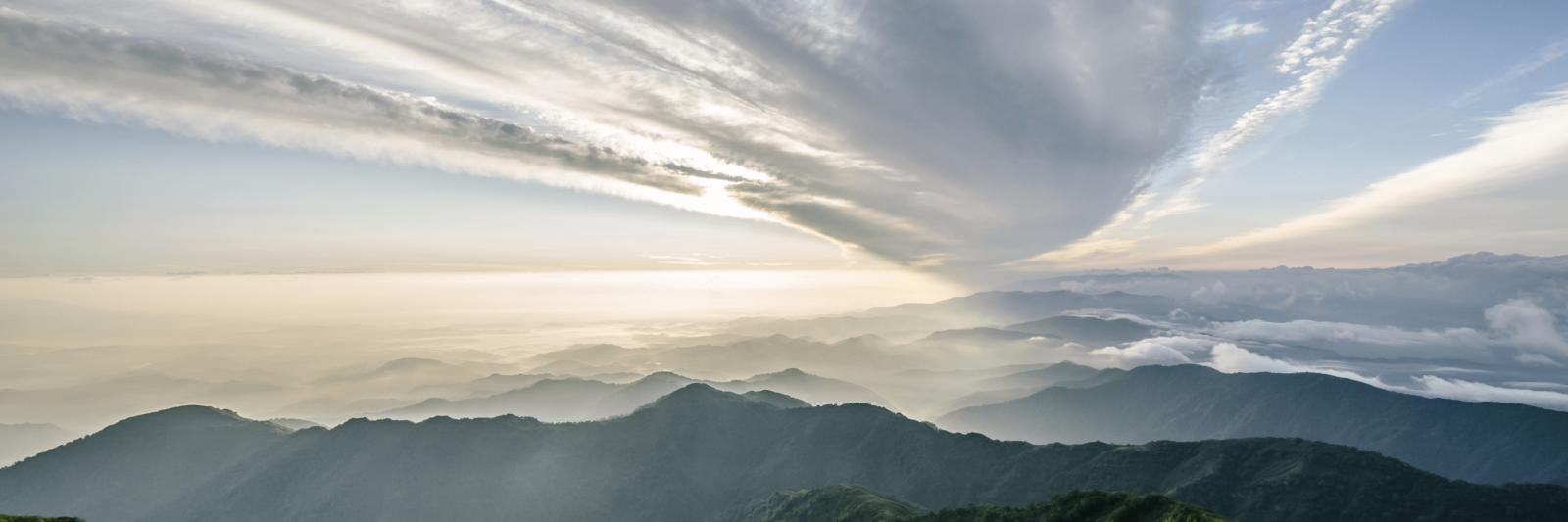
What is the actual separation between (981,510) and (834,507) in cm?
4643

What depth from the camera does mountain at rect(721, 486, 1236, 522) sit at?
90062 mm

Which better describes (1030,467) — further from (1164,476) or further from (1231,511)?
(1231,511)

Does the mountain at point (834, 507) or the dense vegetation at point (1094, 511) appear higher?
the dense vegetation at point (1094, 511)

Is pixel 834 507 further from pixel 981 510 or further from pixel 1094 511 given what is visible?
pixel 1094 511

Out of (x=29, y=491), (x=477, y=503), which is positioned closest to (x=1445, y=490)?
(x=477, y=503)

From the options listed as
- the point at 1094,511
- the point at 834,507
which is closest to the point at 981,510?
the point at 1094,511

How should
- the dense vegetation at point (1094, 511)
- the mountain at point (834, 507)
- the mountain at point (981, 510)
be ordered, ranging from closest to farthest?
the dense vegetation at point (1094, 511) < the mountain at point (981, 510) < the mountain at point (834, 507)

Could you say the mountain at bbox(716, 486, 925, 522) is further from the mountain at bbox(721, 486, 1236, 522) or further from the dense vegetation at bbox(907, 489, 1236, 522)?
the dense vegetation at bbox(907, 489, 1236, 522)

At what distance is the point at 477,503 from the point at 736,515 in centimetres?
9502

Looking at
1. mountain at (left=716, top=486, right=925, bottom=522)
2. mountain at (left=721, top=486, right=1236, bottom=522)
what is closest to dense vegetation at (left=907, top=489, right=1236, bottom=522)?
mountain at (left=721, top=486, right=1236, bottom=522)

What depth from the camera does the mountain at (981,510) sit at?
9006 cm

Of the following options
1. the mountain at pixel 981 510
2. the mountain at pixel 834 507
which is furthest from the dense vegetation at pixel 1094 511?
the mountain at pixel 834 507

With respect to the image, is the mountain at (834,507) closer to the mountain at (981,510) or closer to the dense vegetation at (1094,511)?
the mountain at (981,510)

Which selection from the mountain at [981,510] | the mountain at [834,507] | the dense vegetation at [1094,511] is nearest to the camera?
the dense vegetation at [1094,511]
